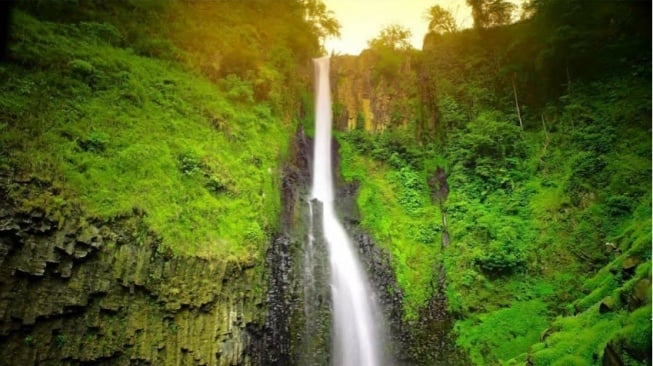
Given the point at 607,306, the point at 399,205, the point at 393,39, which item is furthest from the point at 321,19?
the point at 607,306

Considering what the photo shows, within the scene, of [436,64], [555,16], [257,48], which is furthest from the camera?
[436,64]

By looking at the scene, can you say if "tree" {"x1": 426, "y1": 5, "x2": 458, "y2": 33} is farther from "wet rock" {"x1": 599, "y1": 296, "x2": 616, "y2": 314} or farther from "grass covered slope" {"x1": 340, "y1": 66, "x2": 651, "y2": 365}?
"wet rock" {"x1": 599, "y1": 296, "x2": 616, "y2": 314}

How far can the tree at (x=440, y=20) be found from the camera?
81.7 feet

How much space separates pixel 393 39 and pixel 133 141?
18.7m

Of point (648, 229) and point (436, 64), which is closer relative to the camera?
point (648, 229)

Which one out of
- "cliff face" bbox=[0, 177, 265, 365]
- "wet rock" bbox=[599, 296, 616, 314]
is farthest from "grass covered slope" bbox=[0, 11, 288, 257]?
"wet rock" bbox=[599, 296, 616, 314]

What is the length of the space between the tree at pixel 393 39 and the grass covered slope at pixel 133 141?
11.8 metres

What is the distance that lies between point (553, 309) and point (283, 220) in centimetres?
1037

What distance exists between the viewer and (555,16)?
17.0 m

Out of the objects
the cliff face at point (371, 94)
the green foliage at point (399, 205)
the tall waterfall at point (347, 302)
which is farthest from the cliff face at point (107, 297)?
the cliff face at point (371, 94)

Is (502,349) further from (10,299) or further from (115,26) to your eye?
(115,26)

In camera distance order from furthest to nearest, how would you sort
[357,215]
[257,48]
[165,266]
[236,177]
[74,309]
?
[257,48]
[357,215]
[236,177]
[165,266]
[74,309]

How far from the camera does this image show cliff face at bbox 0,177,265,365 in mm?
8922

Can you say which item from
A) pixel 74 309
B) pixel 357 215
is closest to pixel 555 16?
pixel 357 215
